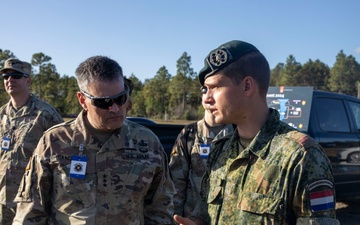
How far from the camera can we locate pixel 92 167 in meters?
2.32

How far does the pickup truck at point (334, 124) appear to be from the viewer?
5.88 m

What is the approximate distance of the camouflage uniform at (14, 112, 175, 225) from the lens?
7.42ft

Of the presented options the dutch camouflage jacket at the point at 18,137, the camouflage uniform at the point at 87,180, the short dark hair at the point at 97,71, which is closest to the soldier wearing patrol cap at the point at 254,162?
the camouflage uniform at the point at 87,180

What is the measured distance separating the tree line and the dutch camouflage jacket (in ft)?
83.8

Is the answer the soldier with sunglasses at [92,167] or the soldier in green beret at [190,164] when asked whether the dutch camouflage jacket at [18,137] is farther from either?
the soldier with sunglasses at [92,167]

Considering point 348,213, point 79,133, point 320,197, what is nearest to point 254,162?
point 320,197

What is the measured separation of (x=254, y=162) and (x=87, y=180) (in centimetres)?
104

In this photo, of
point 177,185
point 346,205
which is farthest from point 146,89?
point 177,185

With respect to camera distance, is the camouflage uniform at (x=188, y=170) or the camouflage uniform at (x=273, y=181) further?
the camouflage uniform at (x=188, y=170)

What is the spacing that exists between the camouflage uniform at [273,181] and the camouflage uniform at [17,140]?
2.77 m

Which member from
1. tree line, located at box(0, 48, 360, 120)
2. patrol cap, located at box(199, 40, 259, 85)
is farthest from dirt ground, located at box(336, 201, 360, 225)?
tree line, located at box(0, 48, 360, 120)

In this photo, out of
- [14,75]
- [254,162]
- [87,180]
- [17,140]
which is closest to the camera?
[254,162]

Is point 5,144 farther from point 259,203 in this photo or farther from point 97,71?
point 259,203

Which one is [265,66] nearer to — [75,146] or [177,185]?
[75,146]
